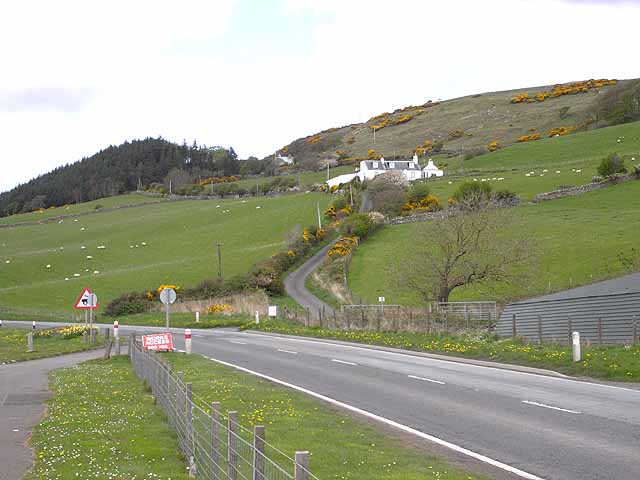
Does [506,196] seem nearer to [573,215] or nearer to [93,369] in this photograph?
[573,215]

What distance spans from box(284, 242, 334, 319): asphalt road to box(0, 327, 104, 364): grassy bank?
59.1 feet

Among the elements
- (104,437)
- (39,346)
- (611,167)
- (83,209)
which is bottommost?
(104,437)

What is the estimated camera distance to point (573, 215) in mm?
67688

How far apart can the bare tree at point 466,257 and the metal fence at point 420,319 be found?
2.59 meters

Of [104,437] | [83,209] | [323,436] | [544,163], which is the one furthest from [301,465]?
[83,209]

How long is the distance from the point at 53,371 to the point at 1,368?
10.4ft

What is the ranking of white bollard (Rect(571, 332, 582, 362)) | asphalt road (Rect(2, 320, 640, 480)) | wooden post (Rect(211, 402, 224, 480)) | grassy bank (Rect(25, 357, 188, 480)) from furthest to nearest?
1. white bollard (Rect(571, 332, 582, 362))
2. asphalt road (Rect(2, 320, 640, 480))
3. grassy bank (Rect(25, 357, 188, 480))
4. wooden post (Rect(211, 402, 224, 480))

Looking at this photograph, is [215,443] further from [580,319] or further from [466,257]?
[466,257]

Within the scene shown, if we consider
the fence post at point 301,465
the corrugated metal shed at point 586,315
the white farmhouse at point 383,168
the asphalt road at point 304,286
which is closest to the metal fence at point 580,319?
the corrugated metal shed at point 586,315

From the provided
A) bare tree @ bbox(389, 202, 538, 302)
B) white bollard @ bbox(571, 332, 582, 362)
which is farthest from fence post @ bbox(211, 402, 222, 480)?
bare tree @ bbox(389, 202, 538, 302)

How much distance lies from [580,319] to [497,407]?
13.8 meters

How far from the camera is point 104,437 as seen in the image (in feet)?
42.2

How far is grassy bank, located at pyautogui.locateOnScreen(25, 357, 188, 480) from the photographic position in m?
10.5

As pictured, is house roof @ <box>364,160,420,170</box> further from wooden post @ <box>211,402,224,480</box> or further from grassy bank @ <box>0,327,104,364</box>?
wooden post @ <box>211,402,224,480</box>
